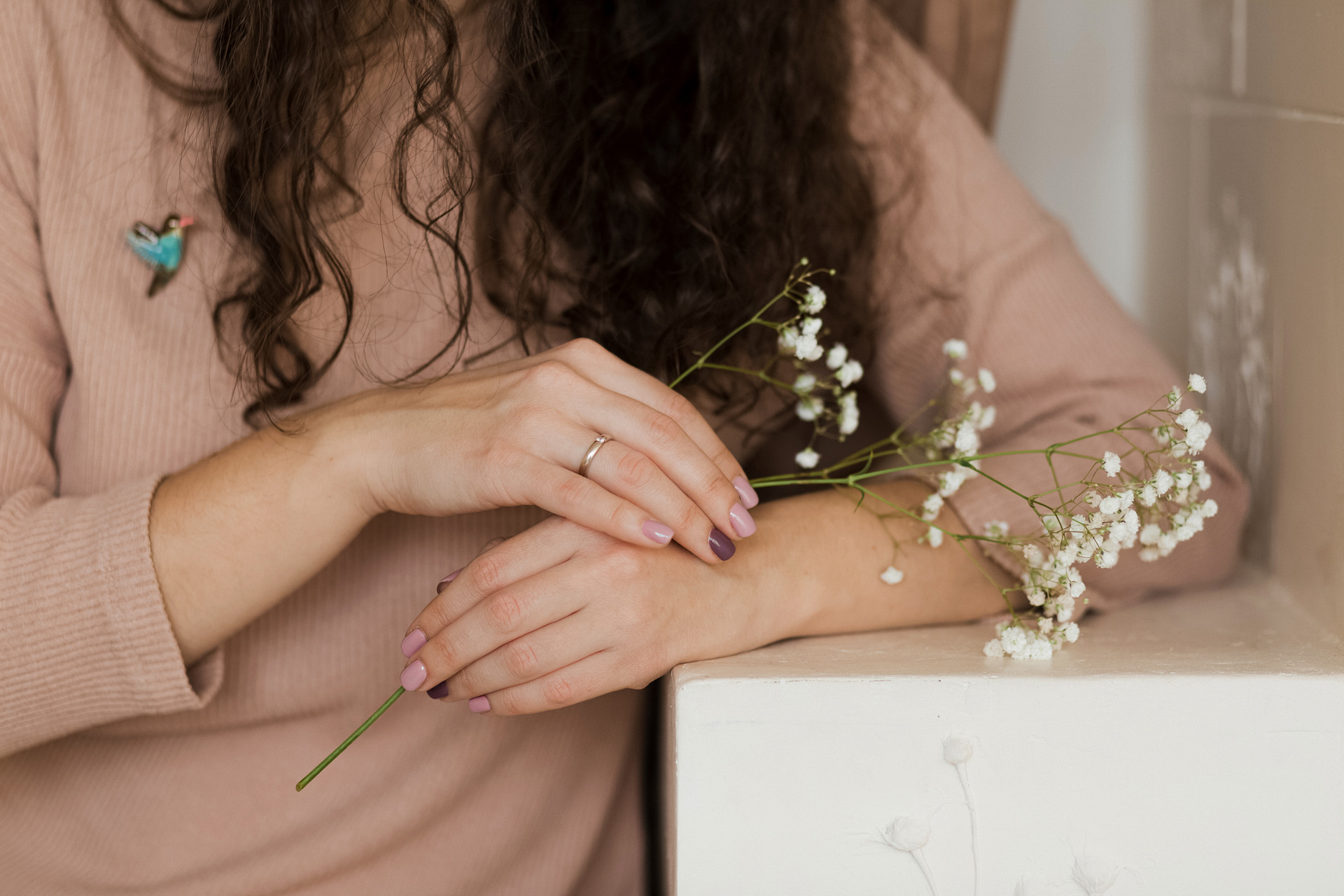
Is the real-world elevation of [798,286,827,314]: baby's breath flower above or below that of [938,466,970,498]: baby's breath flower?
above

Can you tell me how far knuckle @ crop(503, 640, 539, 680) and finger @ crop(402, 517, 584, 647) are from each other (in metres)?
0.04

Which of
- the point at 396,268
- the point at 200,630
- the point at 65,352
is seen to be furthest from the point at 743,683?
the point at 65,352

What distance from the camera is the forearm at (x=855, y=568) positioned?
80cm

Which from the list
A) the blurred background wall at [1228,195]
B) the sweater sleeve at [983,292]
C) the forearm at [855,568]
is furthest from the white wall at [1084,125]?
the forearm at [855,568]

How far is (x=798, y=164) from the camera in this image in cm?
105

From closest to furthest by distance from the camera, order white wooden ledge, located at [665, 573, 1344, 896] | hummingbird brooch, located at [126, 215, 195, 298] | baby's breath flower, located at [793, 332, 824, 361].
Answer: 1. white wooden ledge, located at [665, 573, 1344, 896]
2. baby's breath flower, located at [793, 332, 824, 361]
3. hummingbird brooch, located at [126, 215, 195, 298]

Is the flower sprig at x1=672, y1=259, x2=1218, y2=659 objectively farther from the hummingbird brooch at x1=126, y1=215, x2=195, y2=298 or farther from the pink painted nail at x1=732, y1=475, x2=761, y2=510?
the hummingbird brooch at x1=126, y1=215, x2=195, y2=298

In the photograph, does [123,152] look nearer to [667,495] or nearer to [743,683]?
[667,495]

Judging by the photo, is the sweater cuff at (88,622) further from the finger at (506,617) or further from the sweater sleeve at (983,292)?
the sweater sleeve at (983,292)

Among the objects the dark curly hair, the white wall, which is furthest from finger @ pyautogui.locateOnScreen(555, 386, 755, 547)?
the white wall

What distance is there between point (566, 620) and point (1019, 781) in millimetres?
319

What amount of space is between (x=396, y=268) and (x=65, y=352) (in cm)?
32

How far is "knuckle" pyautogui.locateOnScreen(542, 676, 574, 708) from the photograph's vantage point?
730 millimetres

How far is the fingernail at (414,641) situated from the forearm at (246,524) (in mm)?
111
